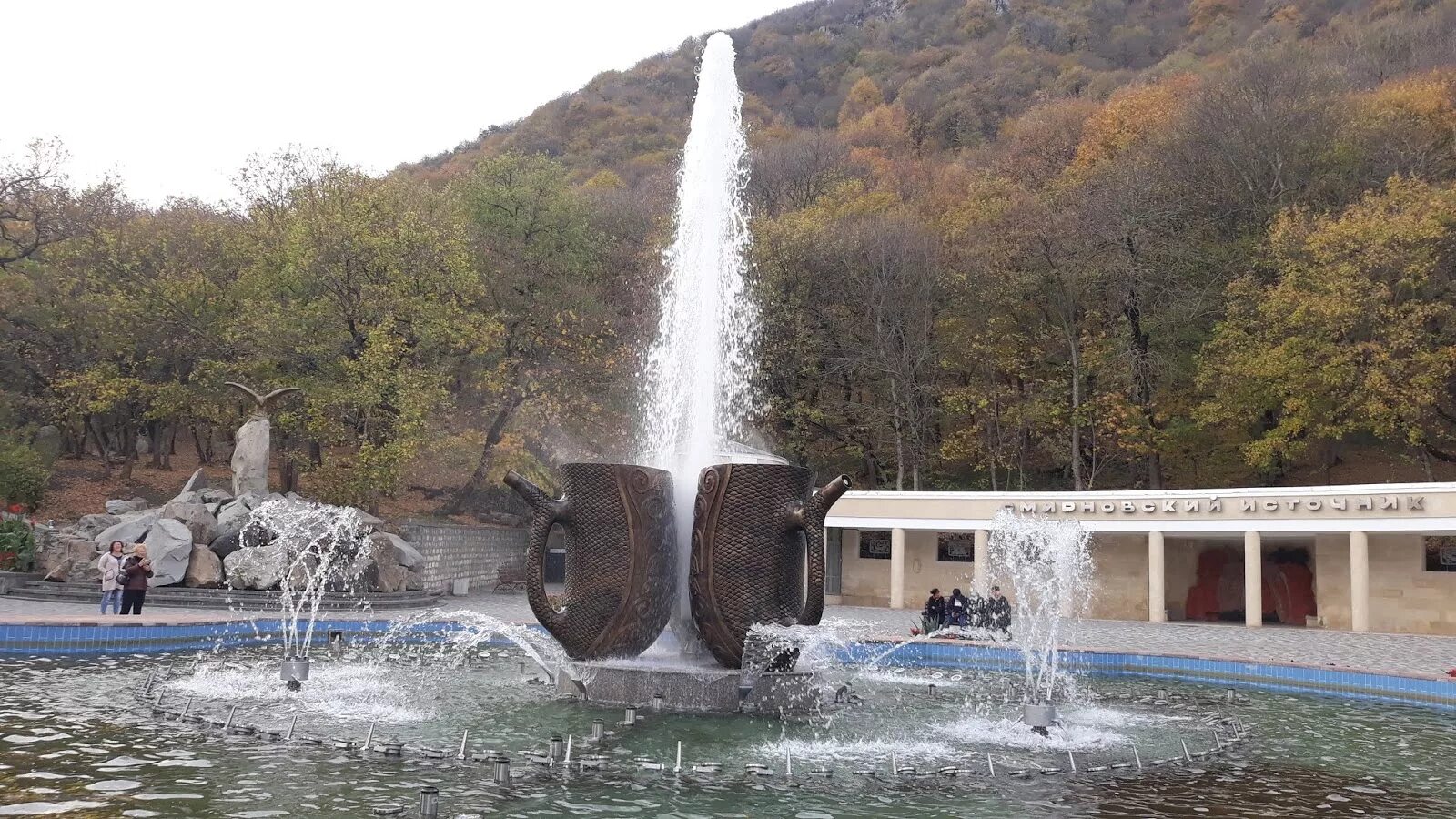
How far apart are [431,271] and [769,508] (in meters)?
21.1

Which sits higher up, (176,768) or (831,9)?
(831,9)

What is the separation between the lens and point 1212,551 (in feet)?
94.8

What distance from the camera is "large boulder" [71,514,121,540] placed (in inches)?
879

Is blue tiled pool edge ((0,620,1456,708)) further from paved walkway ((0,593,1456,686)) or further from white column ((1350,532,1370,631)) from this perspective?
white column ((1350,532,1370,631))

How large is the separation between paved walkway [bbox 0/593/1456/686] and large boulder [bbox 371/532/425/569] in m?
1.17

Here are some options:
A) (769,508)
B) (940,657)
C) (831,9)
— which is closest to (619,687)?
(769,508)

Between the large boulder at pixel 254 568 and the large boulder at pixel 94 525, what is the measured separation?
3071 millimetres

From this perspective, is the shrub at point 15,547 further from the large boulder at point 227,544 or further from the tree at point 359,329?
the tree at point 359,329

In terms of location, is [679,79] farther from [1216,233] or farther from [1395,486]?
[1395,486]

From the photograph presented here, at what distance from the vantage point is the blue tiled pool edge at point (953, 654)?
529 inches

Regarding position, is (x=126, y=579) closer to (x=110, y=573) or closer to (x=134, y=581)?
(x=134, y=581)

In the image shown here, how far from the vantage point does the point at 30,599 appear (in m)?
19.6

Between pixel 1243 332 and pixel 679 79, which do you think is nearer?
pixel 1243 332

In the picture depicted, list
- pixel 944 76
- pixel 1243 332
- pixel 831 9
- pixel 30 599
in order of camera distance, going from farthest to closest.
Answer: pixel 831 9
pixel 944 76
pixel 1243 332
pixel 30 599
